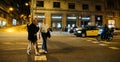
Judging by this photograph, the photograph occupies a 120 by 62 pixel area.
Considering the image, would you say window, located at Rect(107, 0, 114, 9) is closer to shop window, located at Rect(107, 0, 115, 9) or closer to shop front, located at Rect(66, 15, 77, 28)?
shop window, located at Rect(107, 0, 115, 9)

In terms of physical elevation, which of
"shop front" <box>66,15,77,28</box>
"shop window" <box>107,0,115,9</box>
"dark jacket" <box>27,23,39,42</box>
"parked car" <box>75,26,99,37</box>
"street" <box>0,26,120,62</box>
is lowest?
"street" <box>0,26,120,62</box>

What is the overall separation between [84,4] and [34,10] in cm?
1265

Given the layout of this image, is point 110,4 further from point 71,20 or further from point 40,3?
point 40,3

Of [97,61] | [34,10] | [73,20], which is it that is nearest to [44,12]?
[34,10]

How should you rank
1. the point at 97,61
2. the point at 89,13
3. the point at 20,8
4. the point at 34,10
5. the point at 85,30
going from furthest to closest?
the point at 20,8, the point at 89,13, the point at 34,10, the point at 85,30, the point at 97,61

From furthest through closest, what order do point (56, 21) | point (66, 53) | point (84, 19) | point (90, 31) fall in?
point (84, 19)
point (56, 21)
point (90, 31)
point (66, 53)

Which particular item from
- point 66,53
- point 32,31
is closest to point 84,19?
point 66,53

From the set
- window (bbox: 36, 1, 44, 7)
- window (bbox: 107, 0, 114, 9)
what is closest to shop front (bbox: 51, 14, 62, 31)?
window (bbox: 36, 1, 44, 7)

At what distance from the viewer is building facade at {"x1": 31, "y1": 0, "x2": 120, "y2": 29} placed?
6184cm

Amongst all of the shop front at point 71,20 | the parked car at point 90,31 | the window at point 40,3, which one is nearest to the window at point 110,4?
the shop front at point 71,20

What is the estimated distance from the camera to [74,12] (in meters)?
63.8

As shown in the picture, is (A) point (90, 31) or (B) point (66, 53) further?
(A) point (90, 31)

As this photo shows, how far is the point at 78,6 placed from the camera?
64.4 meters

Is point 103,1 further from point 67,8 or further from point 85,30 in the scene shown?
point 85,30
